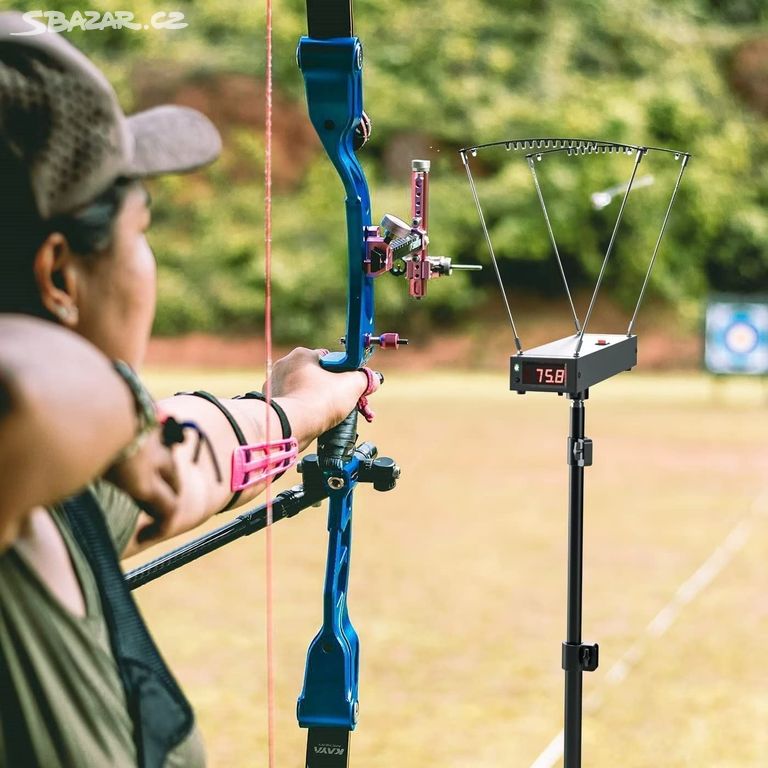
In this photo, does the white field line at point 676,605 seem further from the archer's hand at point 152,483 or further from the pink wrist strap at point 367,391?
the archer's hand at point 152,483

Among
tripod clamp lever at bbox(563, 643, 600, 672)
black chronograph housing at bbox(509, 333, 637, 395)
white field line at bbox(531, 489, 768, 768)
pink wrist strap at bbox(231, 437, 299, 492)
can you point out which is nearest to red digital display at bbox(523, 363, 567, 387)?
black chronograph housing at bbox(509, 333, 637, 395)

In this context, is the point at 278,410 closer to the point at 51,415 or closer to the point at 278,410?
the point at 278,410

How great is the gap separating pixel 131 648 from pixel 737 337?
12.4m

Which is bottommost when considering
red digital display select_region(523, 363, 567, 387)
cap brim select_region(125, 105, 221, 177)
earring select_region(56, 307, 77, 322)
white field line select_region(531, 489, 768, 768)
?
white field line select_region(531, 489, 768, 768)

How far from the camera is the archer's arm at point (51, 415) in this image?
613 mm

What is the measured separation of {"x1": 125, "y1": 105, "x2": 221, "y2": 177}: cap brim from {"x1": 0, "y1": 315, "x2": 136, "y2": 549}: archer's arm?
121 mm

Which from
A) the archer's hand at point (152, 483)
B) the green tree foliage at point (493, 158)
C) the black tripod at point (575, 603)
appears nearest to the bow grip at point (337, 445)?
the black tripod at point (575, 603)

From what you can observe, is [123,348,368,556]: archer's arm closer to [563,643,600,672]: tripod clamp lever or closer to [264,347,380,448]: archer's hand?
[264,347,380,448]: archer's hand

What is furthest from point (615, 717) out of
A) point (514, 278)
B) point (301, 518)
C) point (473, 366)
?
point (514, 278)

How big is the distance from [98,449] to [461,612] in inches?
162

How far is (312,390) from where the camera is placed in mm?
1280

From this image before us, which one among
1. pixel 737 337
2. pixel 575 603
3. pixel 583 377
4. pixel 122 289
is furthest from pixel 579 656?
pixel 737 337

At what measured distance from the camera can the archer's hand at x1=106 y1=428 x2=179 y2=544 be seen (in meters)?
0.81

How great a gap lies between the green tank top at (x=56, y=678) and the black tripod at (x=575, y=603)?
102cm
